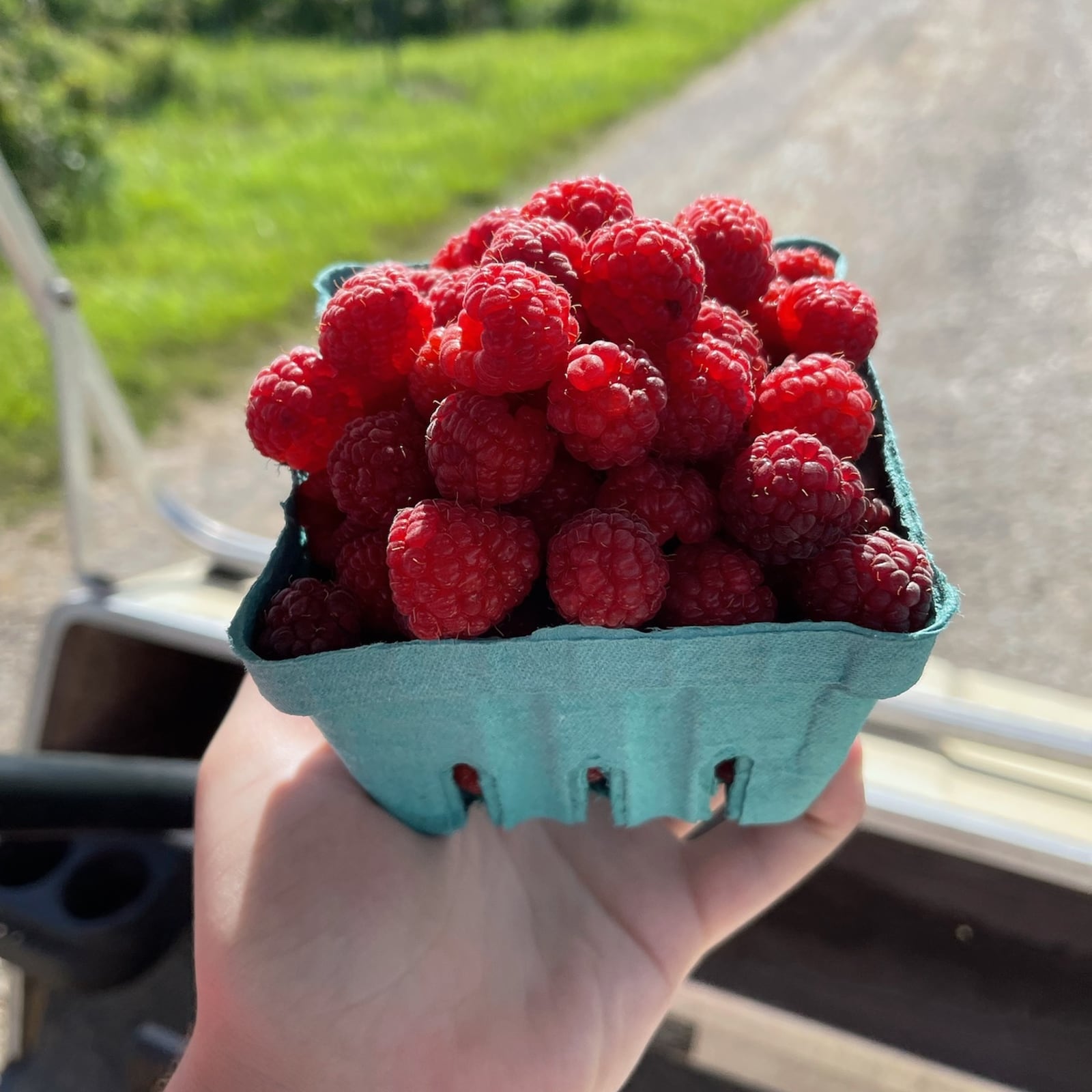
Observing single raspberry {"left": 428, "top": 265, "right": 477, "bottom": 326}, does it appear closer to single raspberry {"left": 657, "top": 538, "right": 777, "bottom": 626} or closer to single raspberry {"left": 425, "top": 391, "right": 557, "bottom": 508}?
single raspberry {"left": 425, "top": 391, "right": 557, "bottom": 508}

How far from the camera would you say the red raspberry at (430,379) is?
0.68 meters

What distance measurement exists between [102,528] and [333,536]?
1.70 meters

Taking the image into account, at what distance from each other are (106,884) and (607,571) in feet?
3.27

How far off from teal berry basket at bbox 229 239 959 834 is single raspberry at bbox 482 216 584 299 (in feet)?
0.76

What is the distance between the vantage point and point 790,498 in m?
0.62

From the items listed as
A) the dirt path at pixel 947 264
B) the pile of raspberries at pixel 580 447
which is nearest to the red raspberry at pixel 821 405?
the pile of raspberries at pixel 580 447

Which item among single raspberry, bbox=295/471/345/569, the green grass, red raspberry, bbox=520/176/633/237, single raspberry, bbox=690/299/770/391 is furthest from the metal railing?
the green grass

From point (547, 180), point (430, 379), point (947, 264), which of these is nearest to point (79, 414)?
point (430, 379)

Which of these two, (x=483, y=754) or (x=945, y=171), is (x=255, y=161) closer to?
(x=945, y=171)

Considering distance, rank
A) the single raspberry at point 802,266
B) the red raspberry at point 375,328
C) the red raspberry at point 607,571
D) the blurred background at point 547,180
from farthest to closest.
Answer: the blurred background at point 547,180, the single raspberry at point 802,266, the red raspberry at point 375,328, the red raspberry at point 607,571

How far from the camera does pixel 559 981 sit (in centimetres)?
84

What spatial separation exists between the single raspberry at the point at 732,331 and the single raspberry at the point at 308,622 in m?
0.30

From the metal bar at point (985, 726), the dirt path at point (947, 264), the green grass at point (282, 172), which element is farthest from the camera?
the green grass at point (282, 172)

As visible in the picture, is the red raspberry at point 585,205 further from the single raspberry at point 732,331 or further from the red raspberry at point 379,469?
the red raspberry at point 379,469
